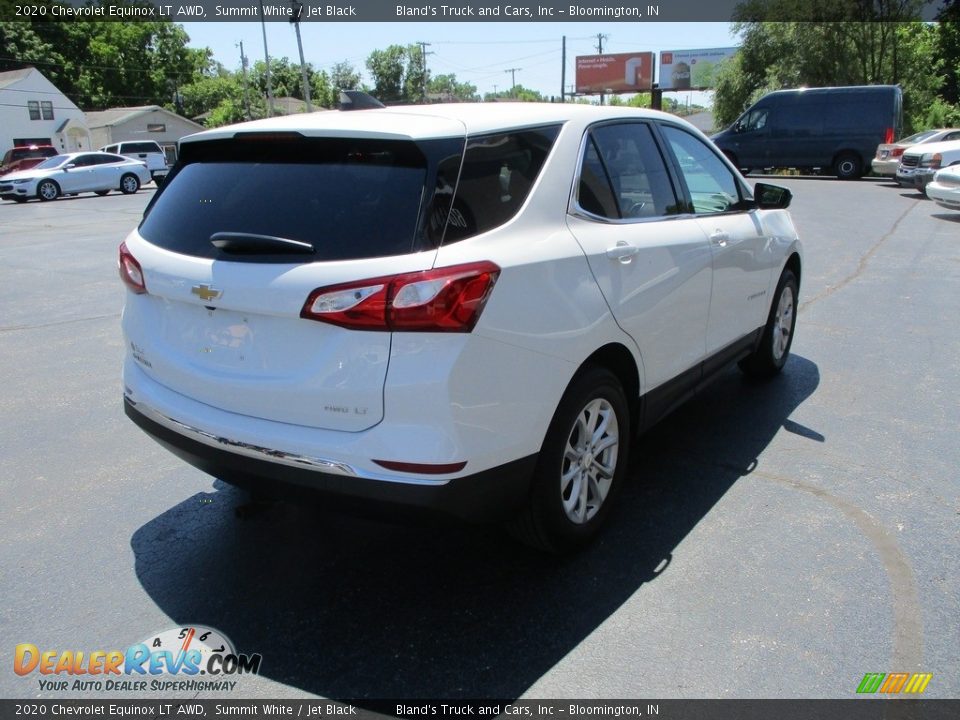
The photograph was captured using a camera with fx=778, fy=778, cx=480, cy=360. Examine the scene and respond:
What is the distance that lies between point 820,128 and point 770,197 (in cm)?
2142

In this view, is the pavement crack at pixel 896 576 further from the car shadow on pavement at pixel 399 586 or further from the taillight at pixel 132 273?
the taillight at pixel 132 273

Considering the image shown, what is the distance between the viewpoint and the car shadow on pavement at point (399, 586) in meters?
2.67

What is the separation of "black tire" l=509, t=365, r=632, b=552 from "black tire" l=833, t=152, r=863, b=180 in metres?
23.5

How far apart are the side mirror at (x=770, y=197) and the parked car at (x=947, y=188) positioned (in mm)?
11385

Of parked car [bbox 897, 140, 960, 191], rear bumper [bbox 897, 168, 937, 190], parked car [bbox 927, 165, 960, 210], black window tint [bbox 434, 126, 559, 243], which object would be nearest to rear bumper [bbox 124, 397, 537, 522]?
black window tint [bbox 434, 126, 559, 243]

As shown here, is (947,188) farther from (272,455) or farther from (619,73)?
(619,73)

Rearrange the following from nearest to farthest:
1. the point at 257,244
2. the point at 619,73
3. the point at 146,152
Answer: the point at 257,244 → the point at 146,152 → the point at 619,73

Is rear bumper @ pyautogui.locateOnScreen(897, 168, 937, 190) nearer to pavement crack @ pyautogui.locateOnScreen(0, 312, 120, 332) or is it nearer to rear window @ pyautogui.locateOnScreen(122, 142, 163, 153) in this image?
pavement crack @ pyautogui.locateOnScreen(0, 312, 120, 332)

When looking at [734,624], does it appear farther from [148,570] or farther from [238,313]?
[148,570]

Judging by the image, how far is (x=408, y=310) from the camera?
2.48m

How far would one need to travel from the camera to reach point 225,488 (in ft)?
13.2

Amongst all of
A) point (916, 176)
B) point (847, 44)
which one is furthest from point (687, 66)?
point (916, 176)

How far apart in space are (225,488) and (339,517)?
0.71 meters

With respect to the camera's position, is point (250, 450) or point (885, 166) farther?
point (885, 166)
